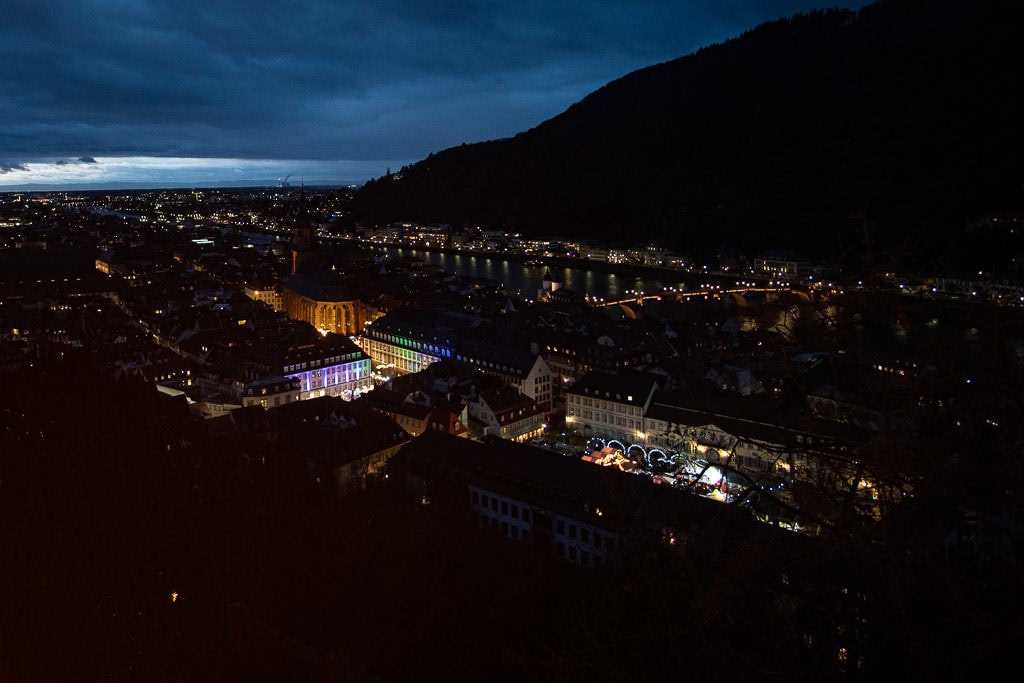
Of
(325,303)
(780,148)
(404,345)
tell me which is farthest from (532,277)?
(780,148)

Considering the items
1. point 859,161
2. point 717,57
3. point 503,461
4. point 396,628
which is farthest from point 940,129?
point 396,628

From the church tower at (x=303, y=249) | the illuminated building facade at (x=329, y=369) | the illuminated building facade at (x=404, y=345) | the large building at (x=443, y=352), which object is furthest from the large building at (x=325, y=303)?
the illuminated building facade at (x=329, y=369)

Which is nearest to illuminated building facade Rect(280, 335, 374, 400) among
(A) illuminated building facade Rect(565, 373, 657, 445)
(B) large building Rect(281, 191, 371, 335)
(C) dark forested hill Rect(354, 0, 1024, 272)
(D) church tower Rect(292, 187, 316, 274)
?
(A) illuminated building facade Rect(565, 373, 657, 445)

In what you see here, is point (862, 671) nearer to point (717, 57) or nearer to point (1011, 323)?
point (1011, 323)

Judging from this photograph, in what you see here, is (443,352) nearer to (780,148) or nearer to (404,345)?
(404,345)

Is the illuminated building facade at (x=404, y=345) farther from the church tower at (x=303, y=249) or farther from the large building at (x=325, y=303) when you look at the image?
the church tower at (x=303, y=249)

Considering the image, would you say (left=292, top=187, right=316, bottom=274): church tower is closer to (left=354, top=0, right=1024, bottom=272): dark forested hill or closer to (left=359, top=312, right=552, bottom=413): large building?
(left=359, top=312, right=552, bottom=413): large building

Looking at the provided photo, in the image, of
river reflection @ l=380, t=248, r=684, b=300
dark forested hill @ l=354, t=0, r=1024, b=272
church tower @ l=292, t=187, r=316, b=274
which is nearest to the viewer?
church tower @ l=292, t=187, r=316, b=274

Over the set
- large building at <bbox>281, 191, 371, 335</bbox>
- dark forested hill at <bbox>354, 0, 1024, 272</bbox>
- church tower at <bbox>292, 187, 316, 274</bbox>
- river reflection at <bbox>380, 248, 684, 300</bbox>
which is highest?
dark forested hill at <bbox>354, 0, 1024, 272</bbox>
